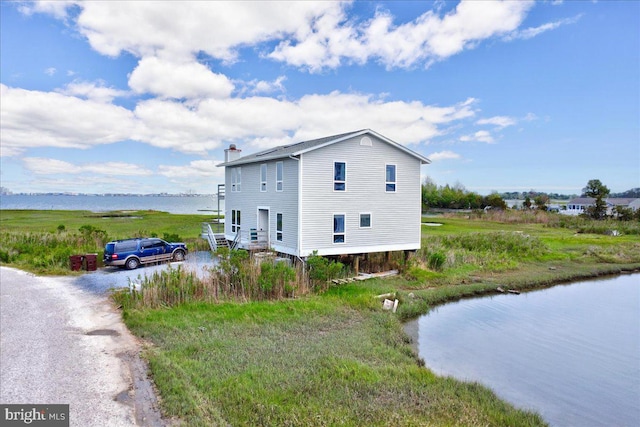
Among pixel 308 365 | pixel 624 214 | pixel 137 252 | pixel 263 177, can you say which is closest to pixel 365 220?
pixel 263 177

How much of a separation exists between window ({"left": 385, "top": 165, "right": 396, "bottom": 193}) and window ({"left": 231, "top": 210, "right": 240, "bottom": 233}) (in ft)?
34.6

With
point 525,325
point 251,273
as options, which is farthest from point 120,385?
point 525,325

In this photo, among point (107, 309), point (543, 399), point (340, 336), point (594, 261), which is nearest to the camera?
point (543, 399)

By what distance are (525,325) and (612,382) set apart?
4.62m

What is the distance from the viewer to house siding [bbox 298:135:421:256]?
1914 centimetres

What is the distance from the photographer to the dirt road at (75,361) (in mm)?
7207

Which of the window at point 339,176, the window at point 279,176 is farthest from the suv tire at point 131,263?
the window at point 339,176

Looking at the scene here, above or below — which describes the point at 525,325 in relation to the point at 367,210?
below

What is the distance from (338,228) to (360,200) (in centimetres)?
190

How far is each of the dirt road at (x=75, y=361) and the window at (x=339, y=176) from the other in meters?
11.2

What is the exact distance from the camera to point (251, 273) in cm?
1558

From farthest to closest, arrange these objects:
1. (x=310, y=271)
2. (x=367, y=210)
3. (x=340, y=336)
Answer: (x=367, y=210)
(x=310, y=271)
(x=340, y=336)

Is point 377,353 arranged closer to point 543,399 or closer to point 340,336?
point 340,336

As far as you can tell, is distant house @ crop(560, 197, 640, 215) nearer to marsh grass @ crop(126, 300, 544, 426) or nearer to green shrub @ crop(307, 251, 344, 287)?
green shrub @ crop(307, 251, 344, 287)
